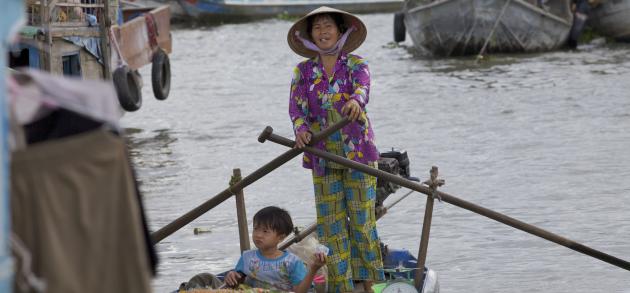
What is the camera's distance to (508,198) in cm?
892

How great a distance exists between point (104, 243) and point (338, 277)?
284 centimetres

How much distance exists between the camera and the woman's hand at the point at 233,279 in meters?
5.04

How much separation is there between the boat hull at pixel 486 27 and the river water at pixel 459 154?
0.32m

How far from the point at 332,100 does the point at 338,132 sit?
137 millimetres

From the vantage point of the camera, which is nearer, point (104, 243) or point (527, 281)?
point (104, 243)

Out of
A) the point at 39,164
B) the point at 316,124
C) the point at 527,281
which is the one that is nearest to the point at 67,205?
the point at 39,164

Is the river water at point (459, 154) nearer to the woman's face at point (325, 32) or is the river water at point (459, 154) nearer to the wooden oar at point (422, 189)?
the wooden oar at point (422, 189)

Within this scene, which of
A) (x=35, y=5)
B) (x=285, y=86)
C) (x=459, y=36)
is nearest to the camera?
(x=35, y=5)

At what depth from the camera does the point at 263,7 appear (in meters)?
30.9

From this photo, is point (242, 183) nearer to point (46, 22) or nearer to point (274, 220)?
point (274, 220)

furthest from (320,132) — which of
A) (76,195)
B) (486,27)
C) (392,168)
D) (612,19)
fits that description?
(612,19)

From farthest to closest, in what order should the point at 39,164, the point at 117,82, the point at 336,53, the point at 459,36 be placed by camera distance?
the point at 459,36
the point at 117,82
the point at 336,53
the point at 39,164

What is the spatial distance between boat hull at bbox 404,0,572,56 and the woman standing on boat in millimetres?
14908

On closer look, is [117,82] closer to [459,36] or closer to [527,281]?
[527,281]
